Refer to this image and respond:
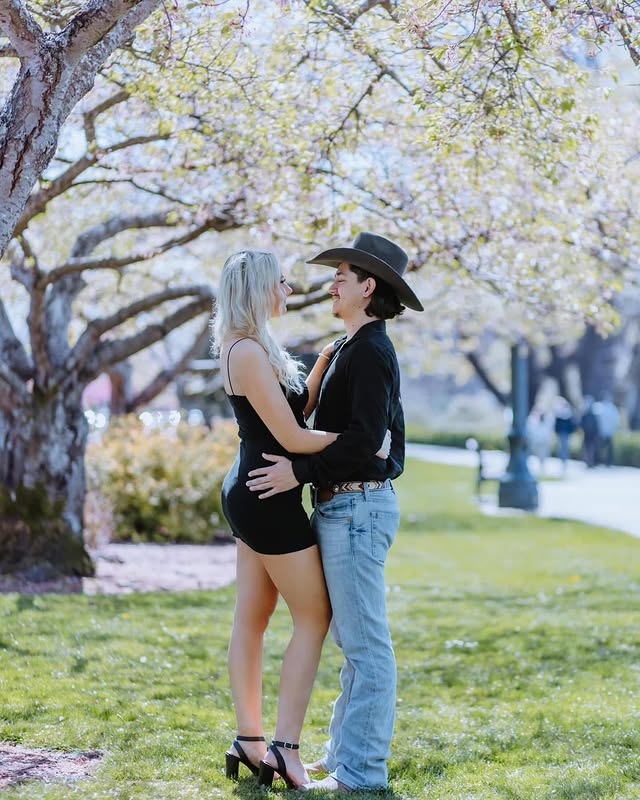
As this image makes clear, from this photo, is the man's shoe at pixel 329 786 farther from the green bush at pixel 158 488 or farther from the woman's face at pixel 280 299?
the green bush at pixel 158 488

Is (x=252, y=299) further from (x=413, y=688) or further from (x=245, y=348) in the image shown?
(x=413, y=688)

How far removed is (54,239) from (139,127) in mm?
4566

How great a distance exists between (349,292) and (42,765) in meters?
2.26

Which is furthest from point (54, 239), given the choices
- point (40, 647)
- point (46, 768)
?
point (46, 768)

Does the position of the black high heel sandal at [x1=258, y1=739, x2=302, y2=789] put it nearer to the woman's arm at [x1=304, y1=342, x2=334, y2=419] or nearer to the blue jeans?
the blue jeans

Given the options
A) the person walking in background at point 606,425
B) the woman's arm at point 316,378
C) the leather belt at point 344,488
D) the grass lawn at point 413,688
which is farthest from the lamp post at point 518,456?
the leather belt at point 344,488

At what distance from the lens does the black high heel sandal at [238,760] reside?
4227 millimetres

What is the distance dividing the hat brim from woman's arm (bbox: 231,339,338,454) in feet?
1.59

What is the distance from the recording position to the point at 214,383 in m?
21.0

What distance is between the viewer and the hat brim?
161 inches

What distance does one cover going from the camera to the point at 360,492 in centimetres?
407

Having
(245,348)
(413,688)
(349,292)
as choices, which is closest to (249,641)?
(245,348)

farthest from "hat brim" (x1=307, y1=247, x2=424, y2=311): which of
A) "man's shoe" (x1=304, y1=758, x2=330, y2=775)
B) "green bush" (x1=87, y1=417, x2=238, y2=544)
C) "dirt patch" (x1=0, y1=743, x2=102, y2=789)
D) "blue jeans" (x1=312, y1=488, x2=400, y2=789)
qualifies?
"green bush" (x1=87, y1=417, x2=238, y2=544)

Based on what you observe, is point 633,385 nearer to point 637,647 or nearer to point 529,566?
point 529,566
